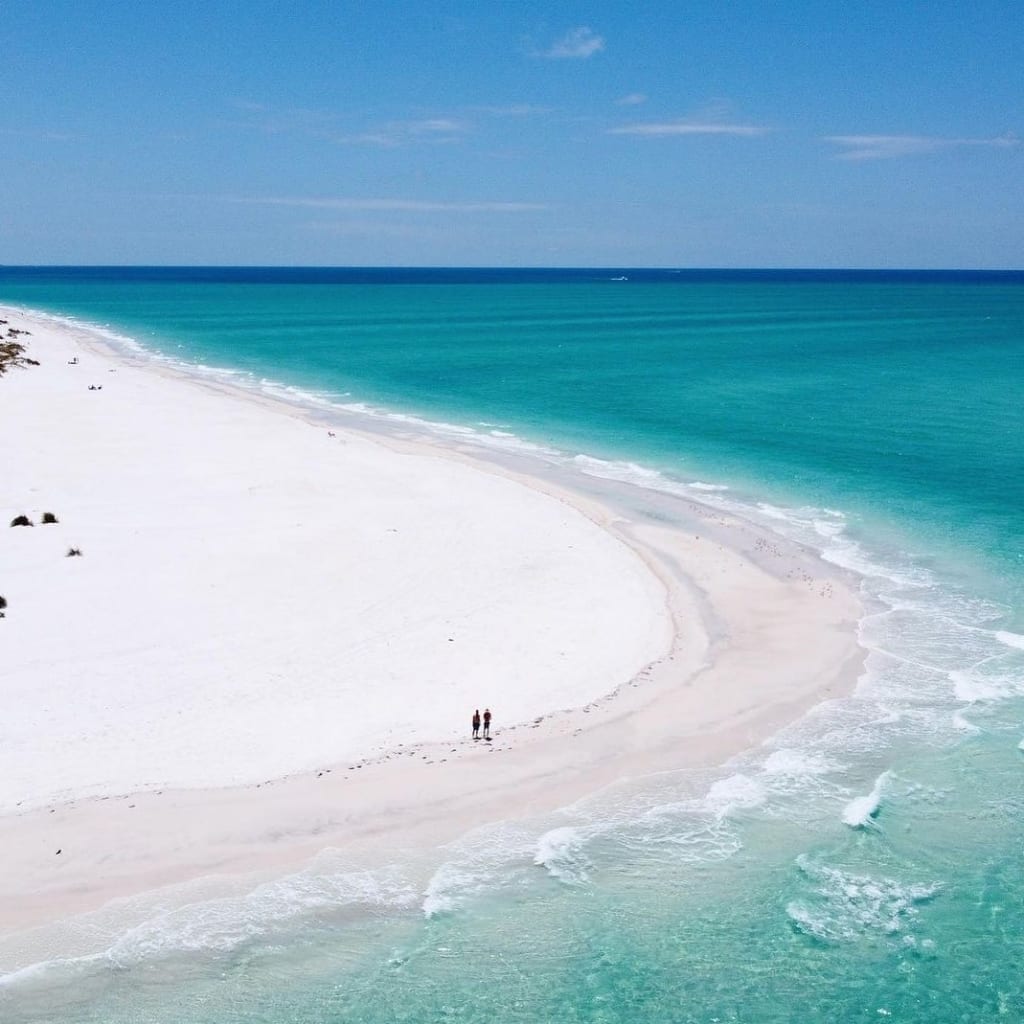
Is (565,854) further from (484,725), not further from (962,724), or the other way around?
(962,724)

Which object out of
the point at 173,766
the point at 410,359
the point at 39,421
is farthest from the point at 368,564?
the point at 410,359

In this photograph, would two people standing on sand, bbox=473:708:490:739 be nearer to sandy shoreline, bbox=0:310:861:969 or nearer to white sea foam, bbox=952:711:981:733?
sandy shoreline, bbox=0:310:861:969

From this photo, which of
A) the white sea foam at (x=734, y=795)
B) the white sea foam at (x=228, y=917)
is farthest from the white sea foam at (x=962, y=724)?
the white sea foam at (x=228, y=917)

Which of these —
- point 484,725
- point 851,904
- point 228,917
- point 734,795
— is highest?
point 484,725

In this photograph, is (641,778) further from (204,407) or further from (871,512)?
(204,407)

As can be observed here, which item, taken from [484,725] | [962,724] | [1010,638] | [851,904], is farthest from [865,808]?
[1010,638]

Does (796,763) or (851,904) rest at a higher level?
(796,763)

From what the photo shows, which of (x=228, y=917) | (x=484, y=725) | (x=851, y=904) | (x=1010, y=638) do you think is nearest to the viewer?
(x=228, y=917)

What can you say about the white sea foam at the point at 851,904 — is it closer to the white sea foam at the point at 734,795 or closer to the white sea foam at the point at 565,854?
the white sea foam at the point at 734,795
